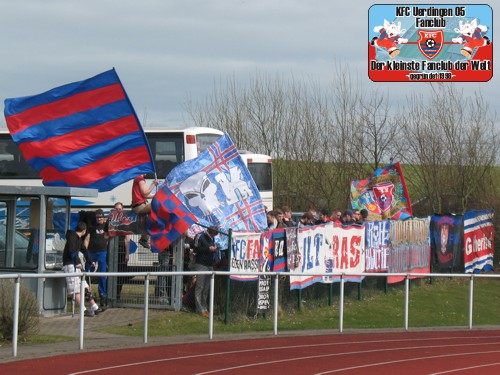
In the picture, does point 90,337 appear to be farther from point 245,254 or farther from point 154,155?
point 154,155

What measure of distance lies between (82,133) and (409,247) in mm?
10399

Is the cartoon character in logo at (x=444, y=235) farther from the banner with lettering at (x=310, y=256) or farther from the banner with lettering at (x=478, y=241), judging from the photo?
the banner with lettering at (x=310, y=256)

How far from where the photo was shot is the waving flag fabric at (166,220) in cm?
2023

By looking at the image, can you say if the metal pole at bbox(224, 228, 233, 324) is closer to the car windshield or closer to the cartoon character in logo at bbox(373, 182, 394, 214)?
the car windshield

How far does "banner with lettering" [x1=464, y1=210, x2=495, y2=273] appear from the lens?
104 ft

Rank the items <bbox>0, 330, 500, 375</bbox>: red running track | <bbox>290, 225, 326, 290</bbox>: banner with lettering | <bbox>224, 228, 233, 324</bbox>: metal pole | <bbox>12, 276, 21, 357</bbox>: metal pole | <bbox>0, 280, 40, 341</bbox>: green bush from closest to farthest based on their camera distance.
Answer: <bbox>0, 330, 500, 375</bbox>: red running track, <bbox>12, 276, 21, 357</bbox>: metal pole, <bbox>0, 280, 40, 341</bbox>: green bush, <bbox>224, 228, 233, 324</bbox>: metal pole, <bbox>290, 225, 326, 290</bbox>: banner with lettering

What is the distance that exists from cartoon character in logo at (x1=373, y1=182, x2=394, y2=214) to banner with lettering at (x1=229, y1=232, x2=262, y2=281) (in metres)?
10.4

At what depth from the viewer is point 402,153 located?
49.4m

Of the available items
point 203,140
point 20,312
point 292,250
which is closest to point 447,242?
point 203,140

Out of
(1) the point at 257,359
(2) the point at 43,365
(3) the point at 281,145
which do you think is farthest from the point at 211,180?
(3) the point at 281,145

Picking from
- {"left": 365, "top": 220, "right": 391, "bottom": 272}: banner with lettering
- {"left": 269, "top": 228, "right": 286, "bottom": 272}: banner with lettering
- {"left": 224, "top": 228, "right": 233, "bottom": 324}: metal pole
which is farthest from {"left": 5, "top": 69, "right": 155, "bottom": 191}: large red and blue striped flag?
{"left": 365, "top": 220, "right": 391, "bottom": 272}: banner with lettering

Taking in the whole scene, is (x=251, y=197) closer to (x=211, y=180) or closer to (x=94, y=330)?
(x=211, y=180)

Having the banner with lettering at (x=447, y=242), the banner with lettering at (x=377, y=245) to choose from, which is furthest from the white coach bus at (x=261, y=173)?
the banner with lettering at (x=377, y=245)

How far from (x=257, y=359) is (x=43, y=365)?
3275mm
